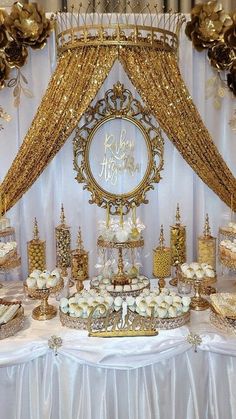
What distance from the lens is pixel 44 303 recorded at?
2293mm

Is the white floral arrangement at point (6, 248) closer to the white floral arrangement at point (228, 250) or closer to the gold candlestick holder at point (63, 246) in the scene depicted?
the gold candlestick holder at point (63, 246)

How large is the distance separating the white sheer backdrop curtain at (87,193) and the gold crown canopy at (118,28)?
143 mm

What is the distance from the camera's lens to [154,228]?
9.40ft

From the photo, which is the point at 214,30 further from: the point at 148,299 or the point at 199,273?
the point at 148,299

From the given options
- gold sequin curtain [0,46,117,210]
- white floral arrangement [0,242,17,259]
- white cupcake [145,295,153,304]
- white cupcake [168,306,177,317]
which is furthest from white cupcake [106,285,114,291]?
gold sequin curtain [0,46,117,210]

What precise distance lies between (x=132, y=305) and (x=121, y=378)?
315mm

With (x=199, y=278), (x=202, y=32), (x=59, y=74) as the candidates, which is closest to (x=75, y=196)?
(x=59, y=74)

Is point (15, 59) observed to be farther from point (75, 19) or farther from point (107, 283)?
point (107, 283)

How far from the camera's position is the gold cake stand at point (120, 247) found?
238 centimetres

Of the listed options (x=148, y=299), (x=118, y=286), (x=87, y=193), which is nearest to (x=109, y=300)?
(x=148, y=299)

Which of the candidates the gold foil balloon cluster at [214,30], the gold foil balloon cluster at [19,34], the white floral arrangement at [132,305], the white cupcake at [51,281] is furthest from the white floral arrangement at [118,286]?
the gold foil balloon cluster at [214,30]

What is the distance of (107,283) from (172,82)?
107cm

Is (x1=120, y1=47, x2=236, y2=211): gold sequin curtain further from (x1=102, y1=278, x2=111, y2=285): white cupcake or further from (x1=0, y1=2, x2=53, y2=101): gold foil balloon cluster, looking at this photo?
(x1=102, y1=278, x2=111, y2=285): white cupcake

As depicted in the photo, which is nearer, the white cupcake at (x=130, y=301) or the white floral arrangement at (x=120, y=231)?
the white cupcake at (x=130, y=301)
